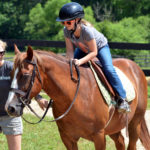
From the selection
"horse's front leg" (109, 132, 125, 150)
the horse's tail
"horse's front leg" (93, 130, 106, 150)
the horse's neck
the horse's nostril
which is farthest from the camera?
the horse's tail

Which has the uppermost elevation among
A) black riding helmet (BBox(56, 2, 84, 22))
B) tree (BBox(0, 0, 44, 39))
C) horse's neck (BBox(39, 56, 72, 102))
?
black riding helmet (BBox(56, 2, 84, 22))

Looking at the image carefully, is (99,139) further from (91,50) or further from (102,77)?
(91,50)

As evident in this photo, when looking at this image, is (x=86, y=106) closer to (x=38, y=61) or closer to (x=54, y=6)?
(x=38, y=61)

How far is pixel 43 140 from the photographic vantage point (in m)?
6.34

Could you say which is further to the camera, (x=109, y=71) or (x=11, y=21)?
(x=11, y=21)

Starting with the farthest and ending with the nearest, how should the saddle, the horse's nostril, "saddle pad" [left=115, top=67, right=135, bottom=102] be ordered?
1. "saddle pad" [left=115, top=67, right=135, bottom=102]
2. the saddle
3. the horse's nostril

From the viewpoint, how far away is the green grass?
5.99 metres

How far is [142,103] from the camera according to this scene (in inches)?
209

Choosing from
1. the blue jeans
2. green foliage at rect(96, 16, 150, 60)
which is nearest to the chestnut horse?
the blue jeans

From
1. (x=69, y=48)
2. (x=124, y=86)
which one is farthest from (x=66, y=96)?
(x=124, y=86)

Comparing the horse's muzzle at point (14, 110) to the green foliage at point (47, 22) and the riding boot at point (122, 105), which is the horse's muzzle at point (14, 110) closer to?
the riding boot at point (122, 105)

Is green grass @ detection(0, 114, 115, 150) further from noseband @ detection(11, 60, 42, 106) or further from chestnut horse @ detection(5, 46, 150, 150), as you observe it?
noseband @ detection(11, 60, 42, 106)

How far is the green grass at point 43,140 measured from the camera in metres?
5.99

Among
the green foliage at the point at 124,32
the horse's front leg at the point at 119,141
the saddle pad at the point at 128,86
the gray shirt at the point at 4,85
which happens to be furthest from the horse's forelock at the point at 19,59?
the green foliage at the point at 124,32
